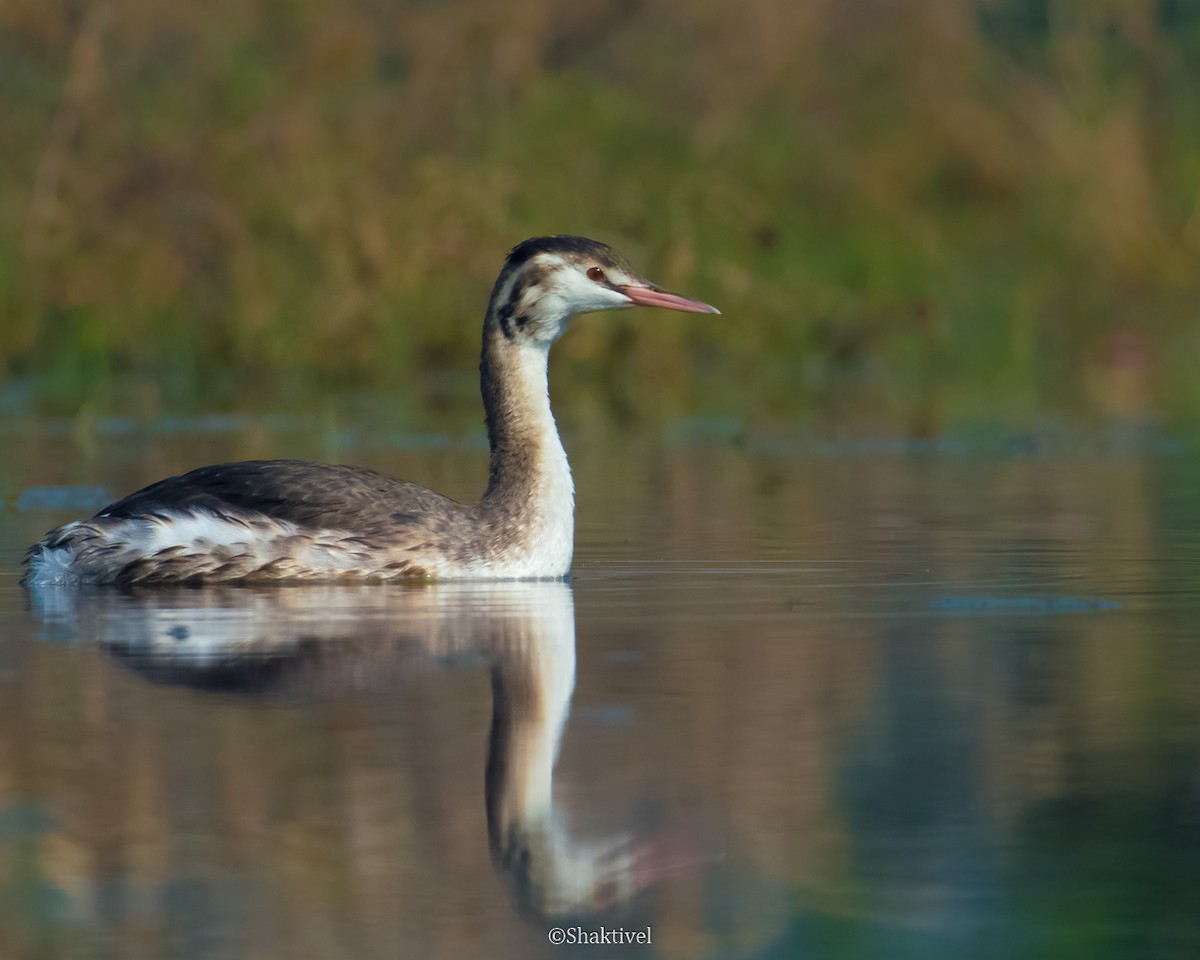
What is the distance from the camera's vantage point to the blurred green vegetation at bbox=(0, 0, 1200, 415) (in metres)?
21.6

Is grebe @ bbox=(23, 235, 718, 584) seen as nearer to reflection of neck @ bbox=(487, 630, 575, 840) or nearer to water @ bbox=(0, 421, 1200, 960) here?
water @ bbox=(0, 421, 1200, 960)

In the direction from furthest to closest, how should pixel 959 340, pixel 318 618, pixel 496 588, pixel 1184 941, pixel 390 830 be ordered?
1. pixel 959 340
2. pixel 496 588
3. pixel 318 618
4. pixel 390 830
5. pixel 1184 941

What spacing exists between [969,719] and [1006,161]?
20395 mm

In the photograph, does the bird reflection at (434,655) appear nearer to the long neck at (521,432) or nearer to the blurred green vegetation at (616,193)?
the long neck at (521,432)

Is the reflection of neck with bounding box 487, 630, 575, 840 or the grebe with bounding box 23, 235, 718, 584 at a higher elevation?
the grebe with bounding box 23, 235, 718, 584

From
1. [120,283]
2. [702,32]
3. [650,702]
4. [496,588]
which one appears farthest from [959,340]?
[650,702]

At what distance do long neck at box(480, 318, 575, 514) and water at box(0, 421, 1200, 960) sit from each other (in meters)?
0.43

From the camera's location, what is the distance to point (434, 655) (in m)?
8.51

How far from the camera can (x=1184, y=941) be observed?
517 cm

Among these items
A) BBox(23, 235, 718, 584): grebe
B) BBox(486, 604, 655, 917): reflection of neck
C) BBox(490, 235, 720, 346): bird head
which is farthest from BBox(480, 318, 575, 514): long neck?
BBox(486, 604, 655, 917): reflection of neck

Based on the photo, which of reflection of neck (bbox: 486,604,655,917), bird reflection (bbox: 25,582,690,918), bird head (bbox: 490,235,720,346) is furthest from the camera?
bird head (bbox: 490,235,720,346)

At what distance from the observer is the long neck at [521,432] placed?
35.5 ft

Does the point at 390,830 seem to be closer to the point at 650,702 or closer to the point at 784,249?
the point at 650,702

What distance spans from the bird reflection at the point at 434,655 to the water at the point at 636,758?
2 centimetres
